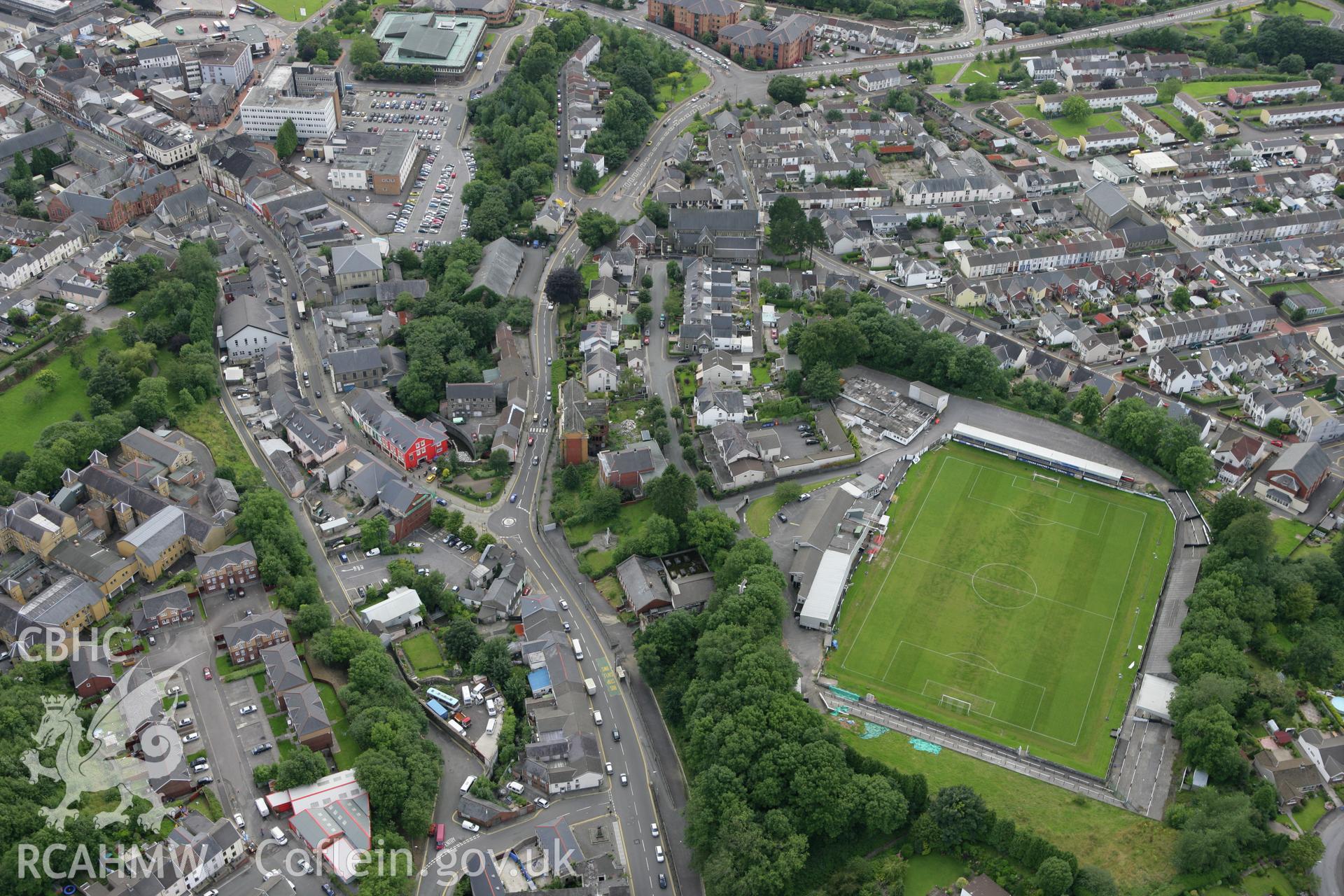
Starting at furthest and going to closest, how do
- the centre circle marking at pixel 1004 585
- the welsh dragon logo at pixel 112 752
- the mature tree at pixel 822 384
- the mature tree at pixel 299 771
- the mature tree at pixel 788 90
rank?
the mature tree at pixel 788 90
the mature tree at pixel 822 384
the centre circle marking at pixel 1004 585
the mature tree at pixel 299 771
the welsh dragon logo at pixel 112 752

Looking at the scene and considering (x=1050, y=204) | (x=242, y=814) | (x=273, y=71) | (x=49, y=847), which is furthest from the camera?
(x=273, y=71)

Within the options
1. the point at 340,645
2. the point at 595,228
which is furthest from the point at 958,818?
the point at 595,228

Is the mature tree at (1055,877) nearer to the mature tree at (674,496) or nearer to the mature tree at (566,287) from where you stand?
the mature tree at (674,496)

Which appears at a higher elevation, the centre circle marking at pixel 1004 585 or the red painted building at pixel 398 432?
the centre circle marking at pixel 1004 585

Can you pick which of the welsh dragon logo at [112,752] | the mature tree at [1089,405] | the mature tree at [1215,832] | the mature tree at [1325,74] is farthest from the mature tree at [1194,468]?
the mature tree at [1325,74]

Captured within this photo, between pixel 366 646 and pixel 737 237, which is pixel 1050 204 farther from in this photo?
pixel 366 646

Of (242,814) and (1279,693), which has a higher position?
(1279,693)

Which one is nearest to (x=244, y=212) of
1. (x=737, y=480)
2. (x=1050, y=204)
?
(x=737, y=480)
